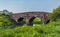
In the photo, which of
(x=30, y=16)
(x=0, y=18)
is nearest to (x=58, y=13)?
(x=30, y=16)

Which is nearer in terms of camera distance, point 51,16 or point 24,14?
point 51,16

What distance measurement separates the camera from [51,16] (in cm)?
5634

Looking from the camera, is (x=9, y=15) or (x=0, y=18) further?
(x=9, y=15)

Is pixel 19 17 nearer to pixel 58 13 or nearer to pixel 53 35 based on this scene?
pixel 58 13

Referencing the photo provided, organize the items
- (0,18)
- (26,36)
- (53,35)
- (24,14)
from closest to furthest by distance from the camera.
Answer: (26,36), (53,35), (0,18), (24,14)

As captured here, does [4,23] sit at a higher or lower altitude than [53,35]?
lower

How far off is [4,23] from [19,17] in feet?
28.8

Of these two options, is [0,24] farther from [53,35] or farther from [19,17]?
[53,35]

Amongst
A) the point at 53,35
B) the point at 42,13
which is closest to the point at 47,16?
the point at 42,13

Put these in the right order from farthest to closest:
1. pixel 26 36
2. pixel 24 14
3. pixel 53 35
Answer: pixel 24 14 → pixel 53 35 → pixel 26 36

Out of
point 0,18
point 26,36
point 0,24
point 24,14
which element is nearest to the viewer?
point 26,36

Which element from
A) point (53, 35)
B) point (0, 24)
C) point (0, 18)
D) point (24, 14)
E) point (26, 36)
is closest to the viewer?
point (26, 36)

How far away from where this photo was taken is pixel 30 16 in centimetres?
6284

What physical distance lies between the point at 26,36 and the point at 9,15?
47.9 m
